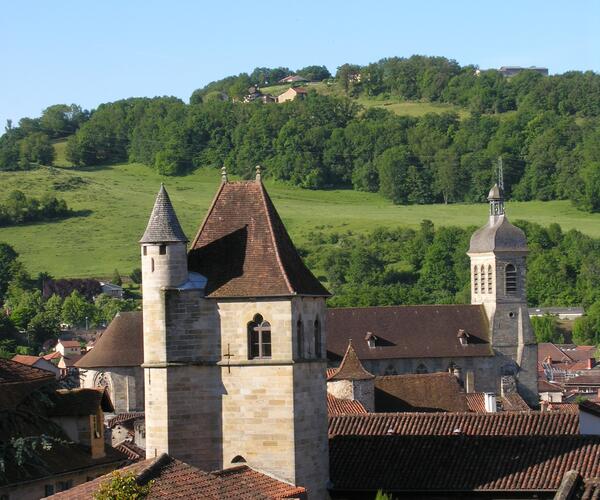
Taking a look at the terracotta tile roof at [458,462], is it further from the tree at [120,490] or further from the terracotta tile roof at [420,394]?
the terracotta tile roof at [420,394]

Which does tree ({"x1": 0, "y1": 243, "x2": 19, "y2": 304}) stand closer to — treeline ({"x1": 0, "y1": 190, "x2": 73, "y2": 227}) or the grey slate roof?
treeline ({"x1": 0, "y1": 190, "x2": 73, "y2": 227})

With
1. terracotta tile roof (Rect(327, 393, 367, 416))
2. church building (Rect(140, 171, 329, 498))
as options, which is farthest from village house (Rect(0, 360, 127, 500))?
terracotta tile roof (Rect(327, 393, 367, 416))

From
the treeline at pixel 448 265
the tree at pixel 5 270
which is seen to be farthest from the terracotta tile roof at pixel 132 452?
the tree at pixel 5 270

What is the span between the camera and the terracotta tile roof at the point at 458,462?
129 ft

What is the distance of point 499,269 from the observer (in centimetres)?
9869

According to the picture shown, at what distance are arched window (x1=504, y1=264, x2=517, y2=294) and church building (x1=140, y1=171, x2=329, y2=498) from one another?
60.3 meters

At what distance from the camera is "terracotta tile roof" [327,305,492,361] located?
95750 mm

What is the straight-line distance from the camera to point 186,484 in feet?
106

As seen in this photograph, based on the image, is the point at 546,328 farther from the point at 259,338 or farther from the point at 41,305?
the point at 259,338

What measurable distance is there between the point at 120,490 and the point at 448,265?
478 feet

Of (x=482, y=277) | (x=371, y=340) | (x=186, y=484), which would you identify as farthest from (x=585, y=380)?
(x=186, y=484)

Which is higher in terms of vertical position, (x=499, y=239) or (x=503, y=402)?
(x=499, y=239)

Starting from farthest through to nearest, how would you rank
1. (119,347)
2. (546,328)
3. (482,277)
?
(546,328)
(482,277)
(119,347)

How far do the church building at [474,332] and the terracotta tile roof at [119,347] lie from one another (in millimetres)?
10399
